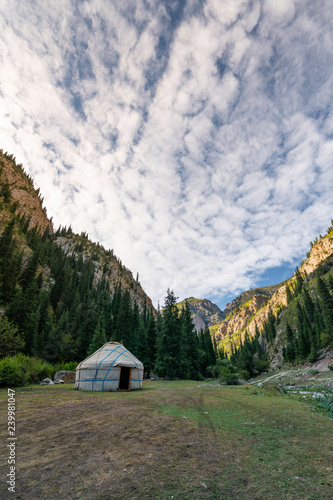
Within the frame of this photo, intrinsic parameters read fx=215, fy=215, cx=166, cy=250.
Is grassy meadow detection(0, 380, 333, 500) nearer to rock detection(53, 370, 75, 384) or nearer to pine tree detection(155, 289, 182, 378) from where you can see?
rock detection(53, 370, 75, 384)

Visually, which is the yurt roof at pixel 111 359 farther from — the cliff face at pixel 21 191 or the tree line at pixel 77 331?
the cliff face at pixel 21 191

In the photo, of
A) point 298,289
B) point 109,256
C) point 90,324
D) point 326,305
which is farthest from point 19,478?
point 298,289

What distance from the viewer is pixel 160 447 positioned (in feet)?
16.2

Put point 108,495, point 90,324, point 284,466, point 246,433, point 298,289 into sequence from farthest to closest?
point 298,289
point 90,324
point 246,433
point 284,466
point 108,495

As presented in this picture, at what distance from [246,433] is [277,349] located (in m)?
118

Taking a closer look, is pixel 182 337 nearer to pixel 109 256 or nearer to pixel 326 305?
pixel 326 305

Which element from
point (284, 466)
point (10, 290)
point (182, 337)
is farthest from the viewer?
point (10, 290)

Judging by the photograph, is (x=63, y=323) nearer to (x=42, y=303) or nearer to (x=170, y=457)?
(x=42, y=303)

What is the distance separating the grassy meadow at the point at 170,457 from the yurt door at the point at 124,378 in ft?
39.5

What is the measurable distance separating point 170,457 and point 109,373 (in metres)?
15.6

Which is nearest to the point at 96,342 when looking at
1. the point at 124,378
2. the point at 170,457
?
the point at 124,378

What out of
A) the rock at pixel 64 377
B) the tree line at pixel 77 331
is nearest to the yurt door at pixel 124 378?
the rock at pixel 64 377

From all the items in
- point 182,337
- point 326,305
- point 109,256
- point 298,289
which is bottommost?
point 182,337

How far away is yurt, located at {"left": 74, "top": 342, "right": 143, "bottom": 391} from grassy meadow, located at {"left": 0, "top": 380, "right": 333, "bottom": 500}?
1082cm
